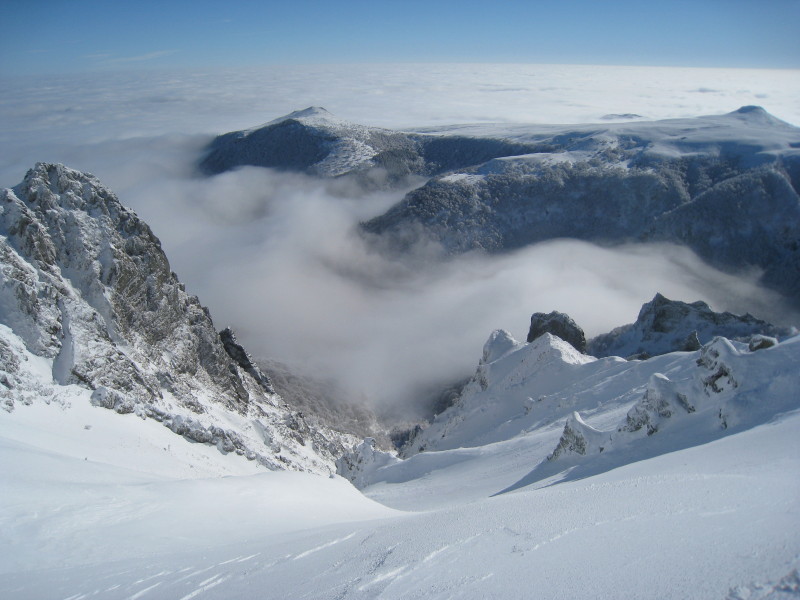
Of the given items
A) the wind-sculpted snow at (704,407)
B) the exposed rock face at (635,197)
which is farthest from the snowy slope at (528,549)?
the exposed rock face at (635,197)

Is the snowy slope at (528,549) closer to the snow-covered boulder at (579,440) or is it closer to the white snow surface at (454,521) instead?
the white snow surface at (454,521)

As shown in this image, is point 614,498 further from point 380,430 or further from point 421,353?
point 421,353

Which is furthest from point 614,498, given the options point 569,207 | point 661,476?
point 569,207

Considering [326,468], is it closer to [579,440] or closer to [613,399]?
[613,399]

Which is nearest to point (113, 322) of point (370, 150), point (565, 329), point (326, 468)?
point (326, 468)

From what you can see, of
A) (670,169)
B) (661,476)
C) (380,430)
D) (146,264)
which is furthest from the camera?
(670,169)

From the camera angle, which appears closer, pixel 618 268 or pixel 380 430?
pixel 380 430
